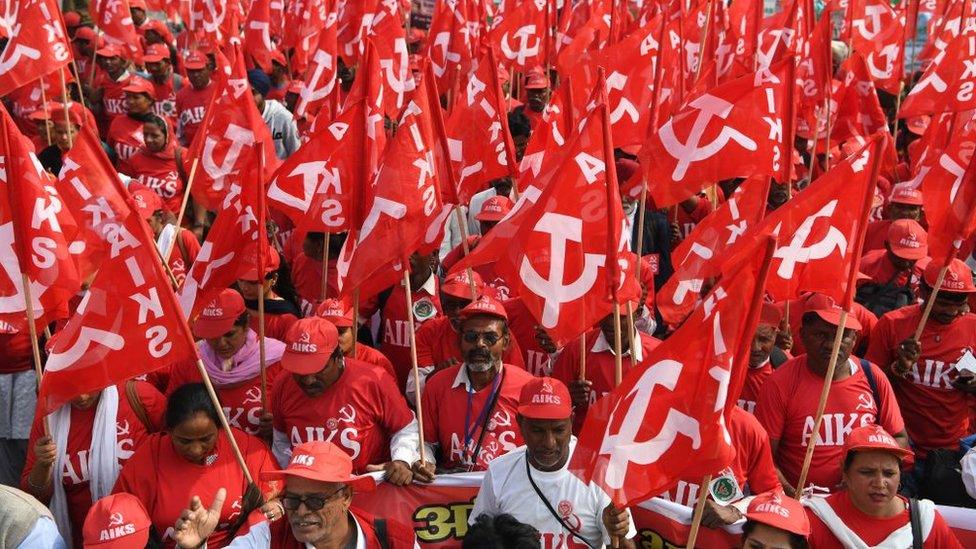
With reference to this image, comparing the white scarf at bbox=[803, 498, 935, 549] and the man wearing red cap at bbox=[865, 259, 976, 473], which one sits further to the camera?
the man wearing red cap at bbox=[865, 259, 976, 473]

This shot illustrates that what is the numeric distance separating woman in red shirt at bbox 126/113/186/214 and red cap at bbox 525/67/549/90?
354 centimetres

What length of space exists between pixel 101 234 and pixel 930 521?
4439 mm

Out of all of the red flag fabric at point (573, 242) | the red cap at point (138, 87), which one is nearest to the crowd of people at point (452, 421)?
the red flag fabric at point (573, 242)

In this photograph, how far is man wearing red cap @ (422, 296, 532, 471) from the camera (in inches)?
213

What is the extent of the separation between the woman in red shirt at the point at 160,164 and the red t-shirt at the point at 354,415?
471 cm

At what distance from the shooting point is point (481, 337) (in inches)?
218

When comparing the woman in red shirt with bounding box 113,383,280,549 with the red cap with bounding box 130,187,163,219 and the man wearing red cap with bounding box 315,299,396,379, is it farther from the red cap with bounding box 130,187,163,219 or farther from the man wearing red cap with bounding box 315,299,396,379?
the red cap with bounding box 130,187,163,219

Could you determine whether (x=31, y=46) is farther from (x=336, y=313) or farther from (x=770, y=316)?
(x=770, y=316)

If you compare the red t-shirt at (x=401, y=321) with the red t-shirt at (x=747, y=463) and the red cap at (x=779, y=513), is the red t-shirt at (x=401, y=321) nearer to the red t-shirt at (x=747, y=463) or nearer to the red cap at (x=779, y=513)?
the red t-shirt at (x=747, y=463)

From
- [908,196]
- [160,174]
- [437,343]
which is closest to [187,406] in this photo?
[437,343]

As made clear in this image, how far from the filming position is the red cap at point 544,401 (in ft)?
15.0

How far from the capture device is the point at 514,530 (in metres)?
4.23

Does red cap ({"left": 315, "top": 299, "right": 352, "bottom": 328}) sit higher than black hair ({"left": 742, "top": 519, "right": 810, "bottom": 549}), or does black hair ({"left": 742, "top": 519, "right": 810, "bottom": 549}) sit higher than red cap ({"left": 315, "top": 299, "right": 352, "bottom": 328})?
red cap ({"left": 315, "top": 299, "right": 352, "bottom": 328})

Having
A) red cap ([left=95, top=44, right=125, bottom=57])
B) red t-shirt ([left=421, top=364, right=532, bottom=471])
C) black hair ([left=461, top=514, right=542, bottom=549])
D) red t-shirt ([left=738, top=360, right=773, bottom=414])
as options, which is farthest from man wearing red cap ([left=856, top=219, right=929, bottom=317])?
red cap ([left=95, top=44, right=125, bottom=57])
